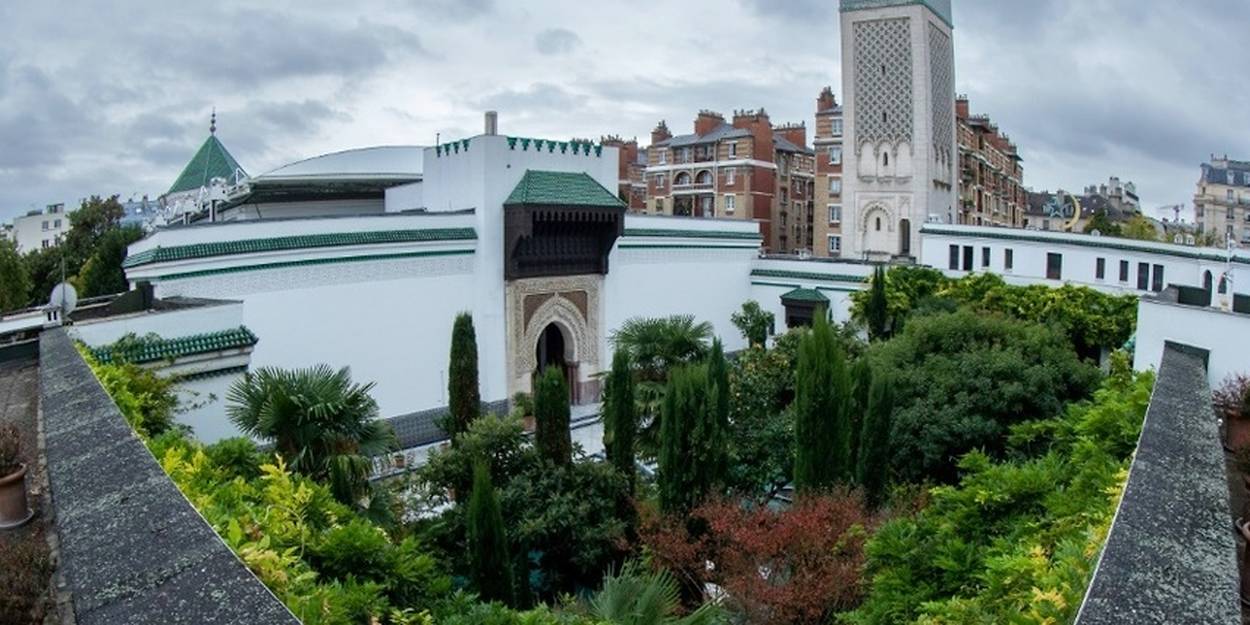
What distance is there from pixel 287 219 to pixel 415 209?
4.18 m

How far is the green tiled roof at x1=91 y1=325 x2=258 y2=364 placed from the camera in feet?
30.8

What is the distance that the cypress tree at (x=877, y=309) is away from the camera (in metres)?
20.2

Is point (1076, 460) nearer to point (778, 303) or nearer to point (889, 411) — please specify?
point (889, 411)

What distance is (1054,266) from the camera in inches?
806

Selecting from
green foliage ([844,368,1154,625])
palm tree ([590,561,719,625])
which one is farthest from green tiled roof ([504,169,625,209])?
green foliage ([844,368,1154,625])

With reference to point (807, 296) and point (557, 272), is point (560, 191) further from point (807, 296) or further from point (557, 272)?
point (807, 296)

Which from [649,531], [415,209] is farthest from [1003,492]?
[415,209]

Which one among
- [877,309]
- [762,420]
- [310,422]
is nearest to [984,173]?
[877,309]

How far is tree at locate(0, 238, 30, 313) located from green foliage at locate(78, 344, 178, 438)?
1460 centimetres

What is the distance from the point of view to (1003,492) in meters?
5.36

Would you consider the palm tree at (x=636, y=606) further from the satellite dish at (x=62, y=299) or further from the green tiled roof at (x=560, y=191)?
the green tiled roof at (x=560, y=191)

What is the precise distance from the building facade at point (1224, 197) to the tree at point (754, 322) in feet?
140

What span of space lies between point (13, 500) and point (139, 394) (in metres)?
3.40

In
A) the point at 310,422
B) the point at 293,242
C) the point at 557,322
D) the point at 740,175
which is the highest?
the point at 740,175
